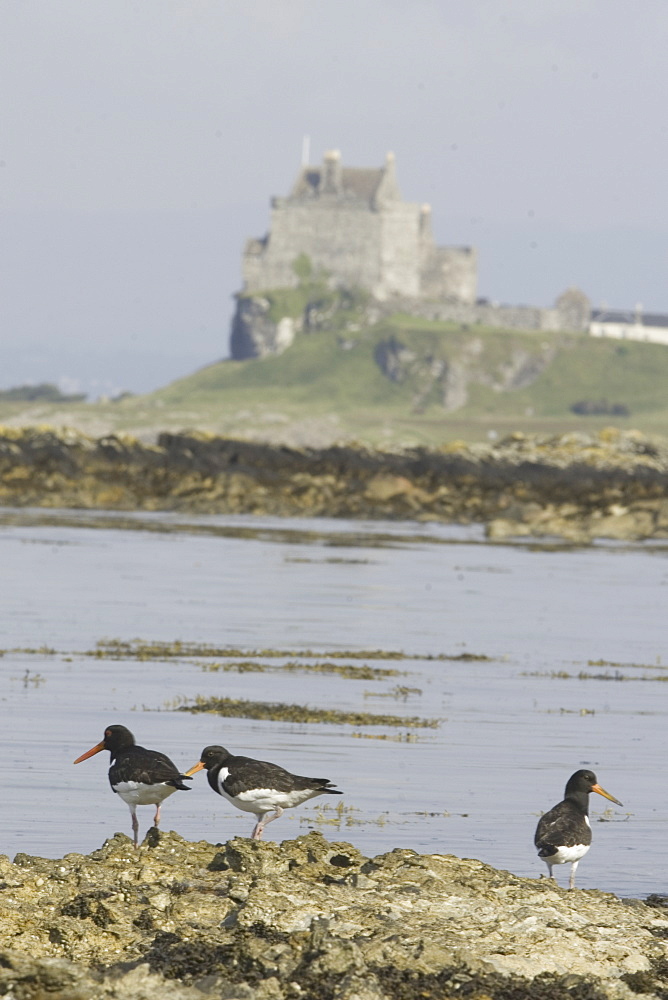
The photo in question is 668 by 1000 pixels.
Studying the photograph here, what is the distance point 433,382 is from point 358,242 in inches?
896

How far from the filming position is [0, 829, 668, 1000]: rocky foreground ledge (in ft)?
26.6

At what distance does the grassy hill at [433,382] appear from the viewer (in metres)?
151

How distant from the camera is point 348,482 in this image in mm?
70500

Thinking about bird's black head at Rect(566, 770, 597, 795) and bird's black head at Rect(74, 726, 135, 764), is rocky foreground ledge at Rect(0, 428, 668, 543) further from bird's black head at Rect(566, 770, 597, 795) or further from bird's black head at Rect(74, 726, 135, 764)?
bird's black head at Rect(566, 770, 597, 795)

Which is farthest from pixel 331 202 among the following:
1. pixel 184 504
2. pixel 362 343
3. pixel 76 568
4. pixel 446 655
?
pixel 446 655

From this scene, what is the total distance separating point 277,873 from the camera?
9672 millimetres

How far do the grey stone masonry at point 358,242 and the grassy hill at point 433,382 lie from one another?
339 inches

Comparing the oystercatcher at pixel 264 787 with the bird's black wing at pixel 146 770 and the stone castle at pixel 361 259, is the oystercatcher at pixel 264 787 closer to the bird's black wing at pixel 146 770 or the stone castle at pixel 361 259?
the bird's black wing at pixel 146 770

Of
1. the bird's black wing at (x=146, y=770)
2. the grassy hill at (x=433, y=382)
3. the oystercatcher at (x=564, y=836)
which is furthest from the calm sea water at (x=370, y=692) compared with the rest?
the grassy hill at (x=433, y=382)

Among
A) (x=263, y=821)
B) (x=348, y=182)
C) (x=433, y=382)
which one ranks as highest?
(x=348, y=182)

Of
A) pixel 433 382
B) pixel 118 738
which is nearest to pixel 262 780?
pixel 118 738

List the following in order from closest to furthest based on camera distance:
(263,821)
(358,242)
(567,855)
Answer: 1. (567,855)
2. (263,821)
3. (358,242)

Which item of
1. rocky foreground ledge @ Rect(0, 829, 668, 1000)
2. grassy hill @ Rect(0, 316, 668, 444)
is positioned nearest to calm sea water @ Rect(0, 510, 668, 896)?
rocky foreground ledge @ Rect(0, 829, 668, 1000)

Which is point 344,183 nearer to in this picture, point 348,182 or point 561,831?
point 348,182
